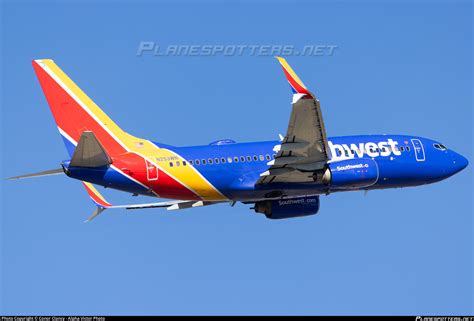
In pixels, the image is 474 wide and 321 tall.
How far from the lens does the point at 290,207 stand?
7075 centimetres

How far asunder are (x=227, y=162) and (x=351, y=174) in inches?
305

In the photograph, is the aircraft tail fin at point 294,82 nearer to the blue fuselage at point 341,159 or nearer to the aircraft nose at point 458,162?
the blue fuselage at point 341,159

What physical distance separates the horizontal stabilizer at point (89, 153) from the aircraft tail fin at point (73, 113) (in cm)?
255

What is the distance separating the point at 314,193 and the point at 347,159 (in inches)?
120

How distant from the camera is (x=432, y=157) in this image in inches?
2874

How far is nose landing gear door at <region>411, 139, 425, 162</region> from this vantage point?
72.1 m

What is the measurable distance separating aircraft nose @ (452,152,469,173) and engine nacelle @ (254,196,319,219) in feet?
35.2

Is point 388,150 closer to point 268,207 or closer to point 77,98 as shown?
point 268,207

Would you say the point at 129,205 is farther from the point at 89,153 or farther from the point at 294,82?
the point at 294,82

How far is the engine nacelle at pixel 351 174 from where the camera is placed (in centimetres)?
6594

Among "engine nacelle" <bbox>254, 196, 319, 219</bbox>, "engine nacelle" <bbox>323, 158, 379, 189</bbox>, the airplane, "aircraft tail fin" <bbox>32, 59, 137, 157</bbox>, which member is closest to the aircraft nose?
the airplane

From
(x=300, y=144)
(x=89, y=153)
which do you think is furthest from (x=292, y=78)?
(x=89, y=153)

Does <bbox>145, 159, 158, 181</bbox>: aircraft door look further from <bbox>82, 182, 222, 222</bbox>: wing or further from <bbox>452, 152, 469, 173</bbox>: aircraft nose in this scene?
<bbox>452, 152, 469, 173</bbox>: aircraft nose

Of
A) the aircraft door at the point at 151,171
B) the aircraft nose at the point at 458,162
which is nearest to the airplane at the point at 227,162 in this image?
the aircraft door at the point at 151,171
